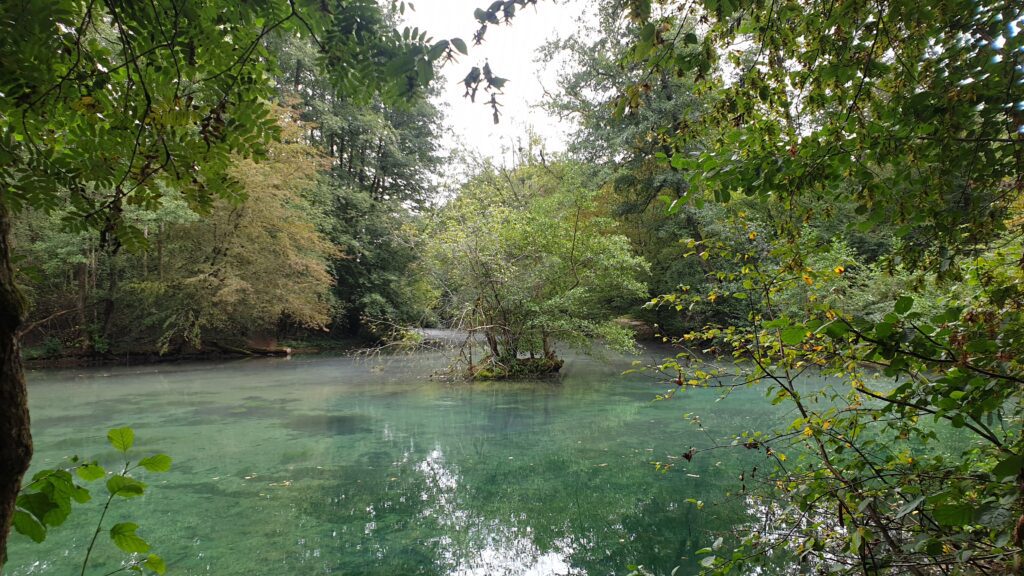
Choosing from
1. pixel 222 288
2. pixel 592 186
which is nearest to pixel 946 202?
pixel 592 186

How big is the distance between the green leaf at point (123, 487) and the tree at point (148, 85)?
25.2 inches

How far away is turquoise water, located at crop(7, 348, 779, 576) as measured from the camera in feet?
11.4

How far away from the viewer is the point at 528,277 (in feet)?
36.1

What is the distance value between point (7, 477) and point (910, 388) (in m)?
1.94

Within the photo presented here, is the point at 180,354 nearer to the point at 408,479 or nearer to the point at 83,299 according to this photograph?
the point at 83,299

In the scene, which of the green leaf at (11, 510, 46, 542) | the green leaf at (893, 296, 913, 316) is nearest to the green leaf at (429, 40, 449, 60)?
the green leaf at (893, 296, 913, 316)

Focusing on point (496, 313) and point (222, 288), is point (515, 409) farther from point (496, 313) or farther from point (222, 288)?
point (222, 288)

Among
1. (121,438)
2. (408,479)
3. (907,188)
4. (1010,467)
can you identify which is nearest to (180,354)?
(408,479)

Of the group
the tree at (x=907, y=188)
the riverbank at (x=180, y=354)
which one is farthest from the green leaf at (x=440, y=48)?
the riverbank at (x=180, y=354)

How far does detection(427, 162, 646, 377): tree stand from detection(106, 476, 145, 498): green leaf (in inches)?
356

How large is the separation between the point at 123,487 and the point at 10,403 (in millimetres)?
533

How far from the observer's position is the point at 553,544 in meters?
3.63

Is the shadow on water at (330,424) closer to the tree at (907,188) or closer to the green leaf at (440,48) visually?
the tree at (907,188)

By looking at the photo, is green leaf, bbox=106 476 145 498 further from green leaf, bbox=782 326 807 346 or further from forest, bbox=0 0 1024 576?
green leaf, bbox=782 326 807 346
